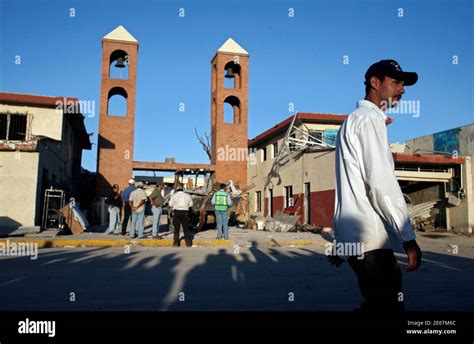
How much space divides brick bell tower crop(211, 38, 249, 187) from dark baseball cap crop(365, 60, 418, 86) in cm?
2677

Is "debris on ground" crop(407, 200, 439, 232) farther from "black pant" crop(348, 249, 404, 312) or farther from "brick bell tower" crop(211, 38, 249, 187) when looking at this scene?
"black pant" crop(348, 249, 404, 312)

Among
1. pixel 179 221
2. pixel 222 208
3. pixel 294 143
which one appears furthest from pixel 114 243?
pixel 294 143

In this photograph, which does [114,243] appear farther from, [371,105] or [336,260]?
[371,105]

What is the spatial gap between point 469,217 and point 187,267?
55.1ft

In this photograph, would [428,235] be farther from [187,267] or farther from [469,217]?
[187,267]

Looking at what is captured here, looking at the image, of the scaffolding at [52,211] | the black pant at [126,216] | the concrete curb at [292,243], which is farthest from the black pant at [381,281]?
the scaffolding at [52,211]

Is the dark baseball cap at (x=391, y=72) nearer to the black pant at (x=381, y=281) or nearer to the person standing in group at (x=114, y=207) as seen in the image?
the black pant at (x=381, y=281)

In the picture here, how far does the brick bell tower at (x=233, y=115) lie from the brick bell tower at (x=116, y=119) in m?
6.03

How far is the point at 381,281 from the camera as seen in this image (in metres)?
2.14

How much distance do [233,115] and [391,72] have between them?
29.9 m

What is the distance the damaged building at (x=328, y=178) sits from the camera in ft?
65.1

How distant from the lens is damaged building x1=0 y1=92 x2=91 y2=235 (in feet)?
45.0

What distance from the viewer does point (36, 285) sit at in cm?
543

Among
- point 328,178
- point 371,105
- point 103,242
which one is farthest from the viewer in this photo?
point 328,178
